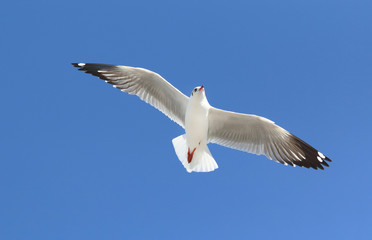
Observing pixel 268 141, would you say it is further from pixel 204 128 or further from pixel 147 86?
pixel 147 86

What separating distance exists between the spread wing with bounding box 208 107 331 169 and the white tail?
0.32 metres

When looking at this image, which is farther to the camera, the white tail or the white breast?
the white tail

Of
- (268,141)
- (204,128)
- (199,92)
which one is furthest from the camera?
(268,141)

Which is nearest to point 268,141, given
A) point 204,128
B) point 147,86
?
point 204,128

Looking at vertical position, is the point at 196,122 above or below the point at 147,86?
below

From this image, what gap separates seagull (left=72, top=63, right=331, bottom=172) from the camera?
4.69 meters

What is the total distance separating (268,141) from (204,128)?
71 centimetres

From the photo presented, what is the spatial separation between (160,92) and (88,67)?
85cm

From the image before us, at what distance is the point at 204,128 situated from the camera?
15.4 ft

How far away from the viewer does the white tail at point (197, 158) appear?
475 centimetres

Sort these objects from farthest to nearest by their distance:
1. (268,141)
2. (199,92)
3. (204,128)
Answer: (268,141)
(204,128)
(199,92)

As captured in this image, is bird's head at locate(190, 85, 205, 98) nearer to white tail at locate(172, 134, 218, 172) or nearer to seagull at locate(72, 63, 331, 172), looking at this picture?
seagull at locate(72, 63, 331, 172)

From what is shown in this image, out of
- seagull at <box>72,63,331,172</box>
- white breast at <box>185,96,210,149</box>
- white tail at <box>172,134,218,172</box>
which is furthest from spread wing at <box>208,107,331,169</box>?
white tail at <box>172,134,218,172</box>

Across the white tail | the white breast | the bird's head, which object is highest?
the bird's head
